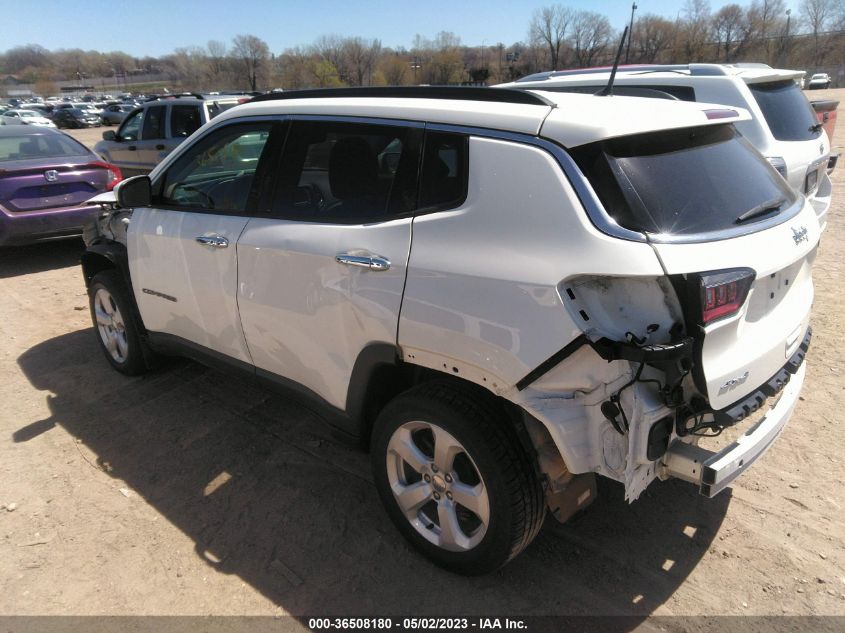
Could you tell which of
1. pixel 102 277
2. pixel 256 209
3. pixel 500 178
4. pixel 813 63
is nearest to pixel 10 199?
pixel 102 277

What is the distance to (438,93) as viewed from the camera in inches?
102

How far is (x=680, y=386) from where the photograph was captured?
76.7 inches

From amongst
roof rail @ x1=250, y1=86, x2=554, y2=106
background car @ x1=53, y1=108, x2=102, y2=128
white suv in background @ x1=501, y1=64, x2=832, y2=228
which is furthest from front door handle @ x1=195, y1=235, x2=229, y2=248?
background car @ x1=53, y1=108, x2=102, y2=128

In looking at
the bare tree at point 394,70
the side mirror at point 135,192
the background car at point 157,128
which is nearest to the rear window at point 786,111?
the side mirror at point 135,192

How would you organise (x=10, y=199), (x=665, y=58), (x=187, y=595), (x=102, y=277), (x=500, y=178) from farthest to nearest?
(x=665, y=58), (x=10, y=199), (x=102, y=277), (x=187, y=595), (x=500, y=178)

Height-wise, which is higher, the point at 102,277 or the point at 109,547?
the point at 102,277

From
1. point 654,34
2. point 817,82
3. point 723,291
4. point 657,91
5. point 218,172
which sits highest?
point 654,34

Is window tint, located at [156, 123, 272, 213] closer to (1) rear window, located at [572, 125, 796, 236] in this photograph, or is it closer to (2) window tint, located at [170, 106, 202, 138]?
(1) rear window, located at [572, 125, 796, 236]

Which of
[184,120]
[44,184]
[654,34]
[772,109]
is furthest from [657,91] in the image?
[654,34]

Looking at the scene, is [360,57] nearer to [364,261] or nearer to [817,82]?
[817,82]

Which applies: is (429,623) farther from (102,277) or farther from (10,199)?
(10,199)

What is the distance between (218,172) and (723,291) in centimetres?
297

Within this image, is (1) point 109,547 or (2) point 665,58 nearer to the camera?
(1) point 109,547

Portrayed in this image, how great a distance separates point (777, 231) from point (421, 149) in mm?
1438
